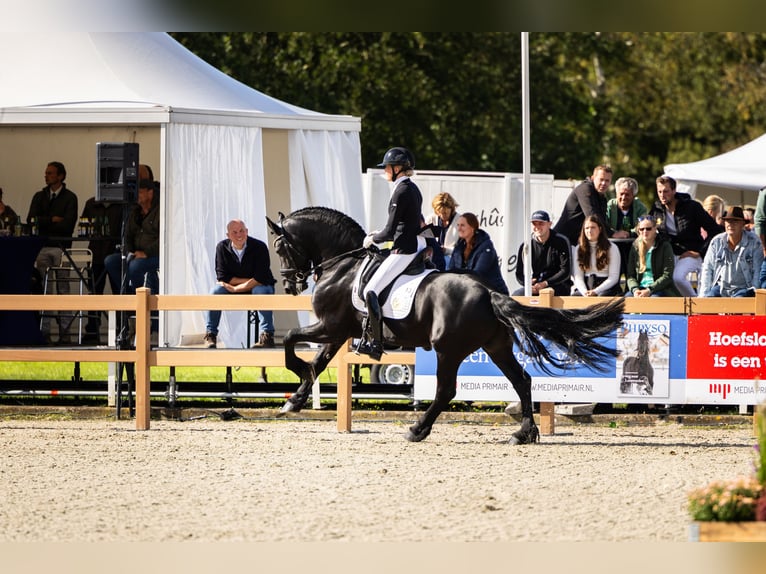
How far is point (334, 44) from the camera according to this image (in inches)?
1212

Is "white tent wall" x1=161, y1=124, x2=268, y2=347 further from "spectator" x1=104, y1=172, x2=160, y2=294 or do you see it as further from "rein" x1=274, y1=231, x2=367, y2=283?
"rein" x1=274, y1=231, x2=367, y2=283

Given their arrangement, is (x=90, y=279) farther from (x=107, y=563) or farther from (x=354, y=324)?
(x=107, y=563)

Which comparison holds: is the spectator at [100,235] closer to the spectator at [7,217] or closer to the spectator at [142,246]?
the spectator at [142,246]

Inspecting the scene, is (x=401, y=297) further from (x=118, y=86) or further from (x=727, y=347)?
(x=118, y=86)

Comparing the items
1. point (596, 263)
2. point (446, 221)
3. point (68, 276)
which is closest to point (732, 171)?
point (596, 263)

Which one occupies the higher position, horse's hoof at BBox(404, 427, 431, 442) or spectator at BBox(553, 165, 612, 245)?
spectator at BBox(553, 165, 612, 245)

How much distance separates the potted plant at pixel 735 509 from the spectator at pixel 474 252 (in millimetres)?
6497

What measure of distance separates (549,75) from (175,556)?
27177 millimetres

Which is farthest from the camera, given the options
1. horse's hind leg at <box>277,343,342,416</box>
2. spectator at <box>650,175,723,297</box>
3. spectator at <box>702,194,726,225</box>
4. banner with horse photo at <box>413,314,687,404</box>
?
spectator at <box>702,194,726,225</box>

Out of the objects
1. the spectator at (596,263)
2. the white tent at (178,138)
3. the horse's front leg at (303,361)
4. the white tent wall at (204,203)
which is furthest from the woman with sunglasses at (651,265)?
the white tent wall at (204,203)

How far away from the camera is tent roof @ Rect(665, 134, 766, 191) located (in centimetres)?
1656

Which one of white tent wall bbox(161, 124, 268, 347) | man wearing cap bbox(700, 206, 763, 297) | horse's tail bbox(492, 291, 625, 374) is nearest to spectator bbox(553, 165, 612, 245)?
man wearing cap bbox(700, 206, 763, 297)

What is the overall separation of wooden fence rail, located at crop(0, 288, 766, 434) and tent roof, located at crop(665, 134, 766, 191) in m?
5.14
